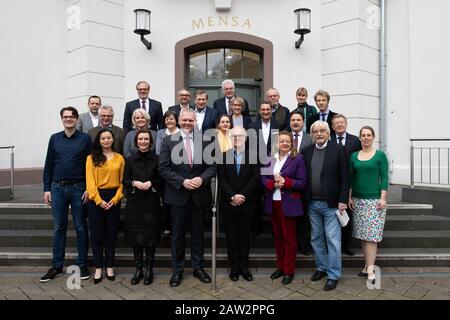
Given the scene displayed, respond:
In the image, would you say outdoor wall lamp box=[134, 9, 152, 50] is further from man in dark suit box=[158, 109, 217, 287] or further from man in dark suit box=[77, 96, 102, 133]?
man in dark suit box=[158, 109, 217, 287]

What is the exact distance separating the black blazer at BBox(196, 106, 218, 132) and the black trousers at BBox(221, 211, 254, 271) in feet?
4.47

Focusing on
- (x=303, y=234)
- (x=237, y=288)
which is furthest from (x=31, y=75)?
(x=303, y=234)

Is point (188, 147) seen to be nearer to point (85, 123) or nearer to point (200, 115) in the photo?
point (200, 115)

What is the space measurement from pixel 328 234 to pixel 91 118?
12.3 feet

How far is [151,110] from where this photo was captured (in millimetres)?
5496

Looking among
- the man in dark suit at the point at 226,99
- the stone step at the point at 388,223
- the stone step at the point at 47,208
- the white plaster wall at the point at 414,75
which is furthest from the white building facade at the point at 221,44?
the man in dark suit at the point at 226,99

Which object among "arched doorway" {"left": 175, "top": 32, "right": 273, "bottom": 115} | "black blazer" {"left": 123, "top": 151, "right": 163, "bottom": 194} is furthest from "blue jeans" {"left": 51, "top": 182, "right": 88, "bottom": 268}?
"arched doorway" {"left": 175, "top": 32, "right": 273, "bottom": 115}

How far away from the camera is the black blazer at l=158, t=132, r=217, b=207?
4.02 m

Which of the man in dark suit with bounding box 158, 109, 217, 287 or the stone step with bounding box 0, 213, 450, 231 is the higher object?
the man in dark suit with bounding box 158, 109, 217, 287

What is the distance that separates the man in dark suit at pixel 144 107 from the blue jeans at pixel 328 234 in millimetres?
2707

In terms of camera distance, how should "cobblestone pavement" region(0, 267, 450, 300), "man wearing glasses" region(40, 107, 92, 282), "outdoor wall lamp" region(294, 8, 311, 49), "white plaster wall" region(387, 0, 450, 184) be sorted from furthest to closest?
"outdoor wall lamp" region(294, 8, 311, 49), "white plaster wall" region(387, 0, 450, 184), "man wearing glasses" region(40, 107, 92, 282), "cobblestone pavement" region(0, 267, 450, 300)

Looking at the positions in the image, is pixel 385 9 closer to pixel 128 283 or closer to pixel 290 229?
pixel 290 229

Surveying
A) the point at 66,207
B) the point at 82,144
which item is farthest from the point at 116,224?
the point at 82,144

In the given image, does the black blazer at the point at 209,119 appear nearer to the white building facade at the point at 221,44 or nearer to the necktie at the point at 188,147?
the necktie at the point at 188,147
